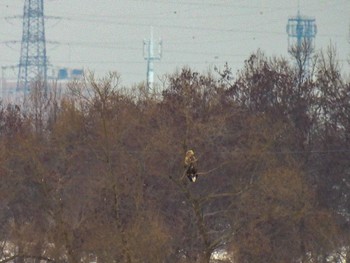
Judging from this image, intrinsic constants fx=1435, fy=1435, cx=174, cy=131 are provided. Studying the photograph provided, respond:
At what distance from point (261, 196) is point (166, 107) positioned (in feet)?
22.9

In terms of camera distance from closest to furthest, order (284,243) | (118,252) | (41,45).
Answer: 1. (118,252)
2. (284,243)
3. (41,45)

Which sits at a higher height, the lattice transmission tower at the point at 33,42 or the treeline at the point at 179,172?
the lattice transmission tower at the point at 33,42

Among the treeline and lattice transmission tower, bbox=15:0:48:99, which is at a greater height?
lattice transmission tower, bbox=15:0:48:99

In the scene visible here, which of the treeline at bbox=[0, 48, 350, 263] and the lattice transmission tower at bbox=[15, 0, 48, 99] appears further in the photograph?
the lattice transmission tower at bbox=[15, 0, 48, 99]

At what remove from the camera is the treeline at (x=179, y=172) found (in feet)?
86.9

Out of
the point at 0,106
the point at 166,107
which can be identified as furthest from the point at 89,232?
the point at 0,106

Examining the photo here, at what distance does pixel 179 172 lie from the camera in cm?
3002

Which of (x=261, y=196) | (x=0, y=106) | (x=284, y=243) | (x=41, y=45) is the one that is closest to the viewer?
(x=261, y=196)

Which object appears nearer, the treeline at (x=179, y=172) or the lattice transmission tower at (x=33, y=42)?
the treeline at (x=179, y=172)

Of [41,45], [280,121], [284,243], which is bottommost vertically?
[284,243]

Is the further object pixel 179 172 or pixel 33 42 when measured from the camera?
pixel 33 42

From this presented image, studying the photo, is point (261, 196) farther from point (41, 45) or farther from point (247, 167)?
point (41, 45)

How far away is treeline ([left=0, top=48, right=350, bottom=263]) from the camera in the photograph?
26484mm

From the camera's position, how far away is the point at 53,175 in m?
28.7
